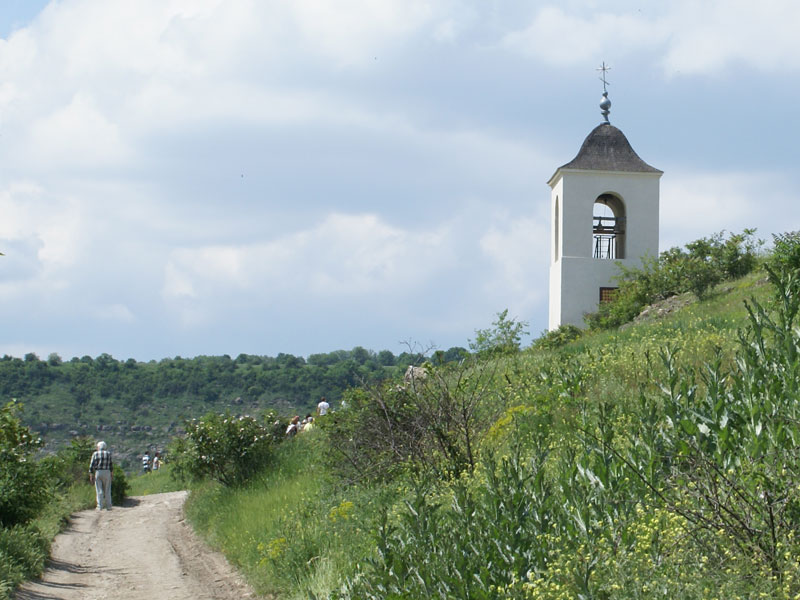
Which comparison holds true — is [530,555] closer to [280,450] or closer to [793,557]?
[793,557]

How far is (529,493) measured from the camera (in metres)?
5.69

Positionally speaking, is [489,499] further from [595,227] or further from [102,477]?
[595,227]

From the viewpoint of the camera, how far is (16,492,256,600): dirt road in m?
9.85

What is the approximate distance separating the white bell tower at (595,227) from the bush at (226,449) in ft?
48.0

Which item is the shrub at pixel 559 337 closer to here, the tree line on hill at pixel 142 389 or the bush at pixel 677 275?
the bush at pixel 677 275

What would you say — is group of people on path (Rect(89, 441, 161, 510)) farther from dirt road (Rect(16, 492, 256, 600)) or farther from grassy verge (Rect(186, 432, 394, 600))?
grassy verge (Rect(186, 432, 394, 600))

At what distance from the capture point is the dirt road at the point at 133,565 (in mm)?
9852

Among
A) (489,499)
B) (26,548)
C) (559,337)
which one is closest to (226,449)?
(26,548)

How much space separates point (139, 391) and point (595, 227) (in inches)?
1910

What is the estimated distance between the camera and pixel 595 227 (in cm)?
3047

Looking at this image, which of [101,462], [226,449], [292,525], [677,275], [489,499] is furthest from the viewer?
[677,275]

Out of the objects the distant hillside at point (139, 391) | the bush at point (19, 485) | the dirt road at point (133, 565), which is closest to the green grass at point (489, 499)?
the dirt road at point (133, 565)

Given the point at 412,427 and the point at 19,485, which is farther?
the point at 19,485

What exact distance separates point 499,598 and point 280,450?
12761 mm
